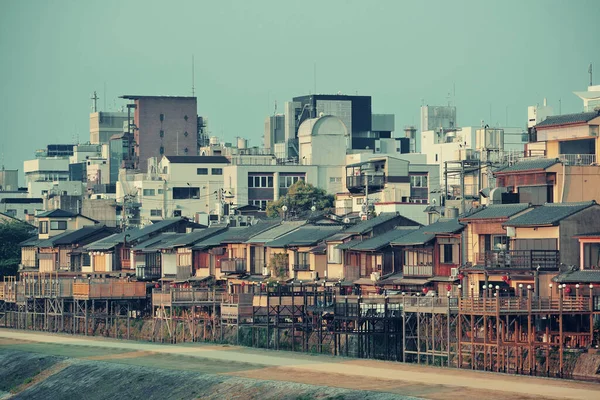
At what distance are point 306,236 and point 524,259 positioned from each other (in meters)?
27.2

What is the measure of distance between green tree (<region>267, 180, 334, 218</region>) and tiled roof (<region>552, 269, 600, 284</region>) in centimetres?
7021

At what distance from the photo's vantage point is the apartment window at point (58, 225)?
407 feet

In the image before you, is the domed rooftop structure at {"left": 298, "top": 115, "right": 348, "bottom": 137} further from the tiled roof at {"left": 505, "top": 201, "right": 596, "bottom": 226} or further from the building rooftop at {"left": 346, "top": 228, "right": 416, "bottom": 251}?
the tiled roof at {"left": 505, "top": 201, "right": 596, "bottom": 226}

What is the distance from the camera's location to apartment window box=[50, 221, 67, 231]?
12419 cm

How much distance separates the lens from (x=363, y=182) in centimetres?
12181

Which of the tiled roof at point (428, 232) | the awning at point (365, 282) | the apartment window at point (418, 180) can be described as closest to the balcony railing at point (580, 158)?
the tiled roof at point (428, 232)

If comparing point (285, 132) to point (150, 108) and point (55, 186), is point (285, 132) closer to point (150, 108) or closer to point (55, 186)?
point (150, 108)

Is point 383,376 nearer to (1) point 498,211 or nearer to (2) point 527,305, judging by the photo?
(2) point 527,305

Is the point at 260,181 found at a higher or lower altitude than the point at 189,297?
higher

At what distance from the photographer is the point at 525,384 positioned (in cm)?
4862

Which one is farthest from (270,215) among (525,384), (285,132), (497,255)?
(525,384)

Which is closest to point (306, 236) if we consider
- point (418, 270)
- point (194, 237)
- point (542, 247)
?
point (194, 237)

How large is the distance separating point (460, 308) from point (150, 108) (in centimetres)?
12610

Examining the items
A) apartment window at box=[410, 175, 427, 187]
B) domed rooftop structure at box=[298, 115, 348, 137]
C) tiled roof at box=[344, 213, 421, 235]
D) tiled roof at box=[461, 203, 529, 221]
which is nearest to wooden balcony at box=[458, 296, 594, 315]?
tiled roof at box=[461, 203, 529, 221]
